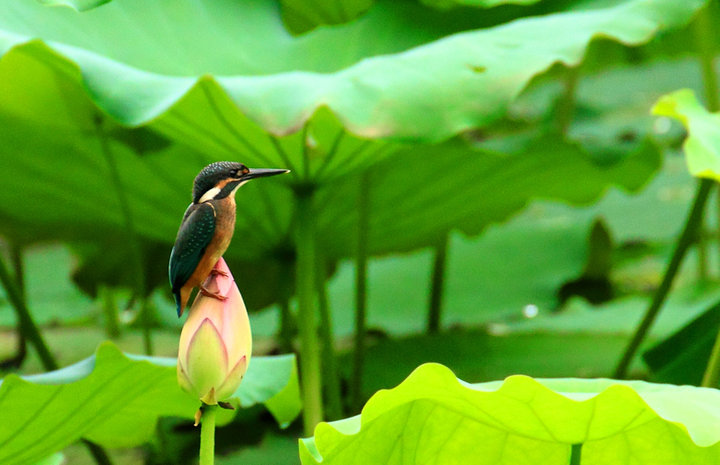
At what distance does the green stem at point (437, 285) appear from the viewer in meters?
1.97

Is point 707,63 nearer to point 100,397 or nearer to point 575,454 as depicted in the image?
point 575,454

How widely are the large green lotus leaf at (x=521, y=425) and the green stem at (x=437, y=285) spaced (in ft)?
3.67

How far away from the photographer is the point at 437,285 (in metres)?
1.98

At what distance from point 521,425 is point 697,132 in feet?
1.66

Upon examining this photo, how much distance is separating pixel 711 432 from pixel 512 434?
0.19 m

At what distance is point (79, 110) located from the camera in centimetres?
130

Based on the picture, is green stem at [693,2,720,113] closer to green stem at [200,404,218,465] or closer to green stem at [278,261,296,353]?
green stem at [278,261,296,353]

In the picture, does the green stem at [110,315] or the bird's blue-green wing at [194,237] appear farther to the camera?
the green stem at [110,315]

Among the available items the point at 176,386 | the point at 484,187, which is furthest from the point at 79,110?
the point at 484,187

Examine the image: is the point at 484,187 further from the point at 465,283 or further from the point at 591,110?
the point at 591,110

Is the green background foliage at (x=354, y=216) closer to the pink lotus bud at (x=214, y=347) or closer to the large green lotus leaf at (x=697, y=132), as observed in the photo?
the large green lotus leaf at (x=697, y=132)

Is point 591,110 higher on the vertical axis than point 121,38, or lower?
lower

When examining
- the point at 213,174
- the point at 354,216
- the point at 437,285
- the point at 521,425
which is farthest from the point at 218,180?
the point at 437,285

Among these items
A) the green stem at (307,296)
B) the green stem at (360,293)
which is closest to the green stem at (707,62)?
the green stem at (360,293)
